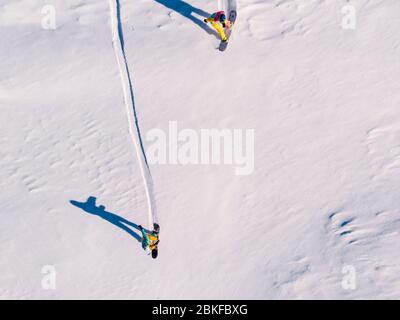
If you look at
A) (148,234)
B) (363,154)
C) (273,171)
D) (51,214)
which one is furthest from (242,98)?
(51,214)

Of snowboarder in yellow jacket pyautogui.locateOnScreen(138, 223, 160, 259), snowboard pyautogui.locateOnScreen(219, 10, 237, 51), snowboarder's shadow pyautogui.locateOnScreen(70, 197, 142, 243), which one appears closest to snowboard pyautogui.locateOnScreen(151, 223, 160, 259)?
snowboarder in yellow jacket pyautogui.locateOnScreen(138, 223, 160, 259)

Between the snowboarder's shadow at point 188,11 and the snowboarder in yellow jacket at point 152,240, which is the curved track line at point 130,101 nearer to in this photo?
the snowboarder in yellow jacket at point 152,240

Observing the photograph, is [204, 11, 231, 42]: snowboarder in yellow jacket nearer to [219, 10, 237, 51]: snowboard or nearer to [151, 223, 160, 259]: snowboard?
[219, 10, 237, 51]: snowboard

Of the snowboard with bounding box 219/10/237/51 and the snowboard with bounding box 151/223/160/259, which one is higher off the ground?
the snowboard with bounding box 219/10/237/51

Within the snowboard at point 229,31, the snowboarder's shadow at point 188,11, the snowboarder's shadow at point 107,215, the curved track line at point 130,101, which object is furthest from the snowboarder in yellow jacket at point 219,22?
the snowboarder's shadow at point 107,215

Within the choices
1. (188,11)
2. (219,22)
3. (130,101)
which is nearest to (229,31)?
(219,22)

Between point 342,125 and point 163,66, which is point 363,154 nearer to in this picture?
point 342,125
